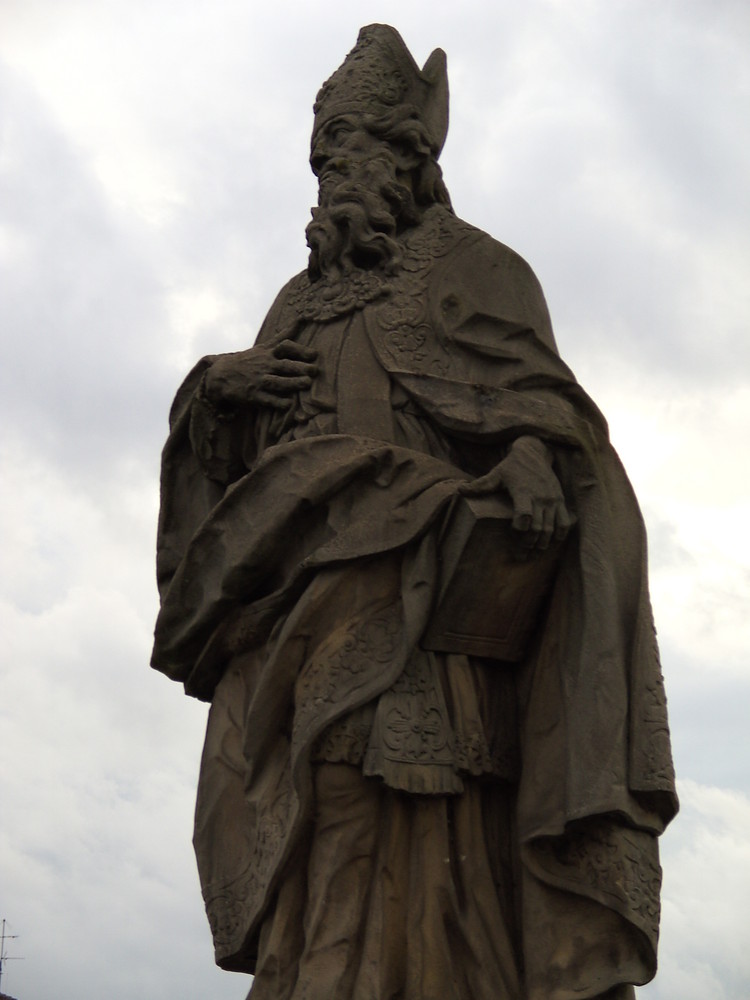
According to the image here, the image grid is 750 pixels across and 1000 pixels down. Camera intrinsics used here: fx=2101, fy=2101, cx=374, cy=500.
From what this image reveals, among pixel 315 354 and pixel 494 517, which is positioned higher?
pixel 315 354

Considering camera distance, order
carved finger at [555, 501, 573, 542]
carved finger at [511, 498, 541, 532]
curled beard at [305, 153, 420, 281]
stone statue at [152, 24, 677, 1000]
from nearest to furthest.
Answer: stone statue at [152, 24, 677, 1000] → carved finger at [511, 498, 541, 532] → carved finger at [555, 501, 573, 542] → curled beard at [305, 153, 420, 281]

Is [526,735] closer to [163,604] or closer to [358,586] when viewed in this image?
[358,586]

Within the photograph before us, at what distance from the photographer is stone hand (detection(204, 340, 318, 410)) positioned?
30.1 feet

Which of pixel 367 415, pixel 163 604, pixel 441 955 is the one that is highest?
pixel 367 415

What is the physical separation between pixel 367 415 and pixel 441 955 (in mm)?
2292

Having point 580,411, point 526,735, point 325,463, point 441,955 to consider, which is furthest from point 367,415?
point 441,955

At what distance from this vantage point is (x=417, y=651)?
28.2 ft

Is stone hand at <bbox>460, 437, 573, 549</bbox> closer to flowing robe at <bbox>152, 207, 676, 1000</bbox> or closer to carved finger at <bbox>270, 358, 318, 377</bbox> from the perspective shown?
flowing robe at <bbox>152, 207, 676, 1000</bbox>

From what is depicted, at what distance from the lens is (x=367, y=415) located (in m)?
8.99

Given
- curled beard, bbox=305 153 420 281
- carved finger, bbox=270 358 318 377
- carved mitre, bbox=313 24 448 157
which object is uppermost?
carved mitre, bbox=313 24 448 157

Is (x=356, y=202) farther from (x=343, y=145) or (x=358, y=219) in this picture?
(x=343, y=145)

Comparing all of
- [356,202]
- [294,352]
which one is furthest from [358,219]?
[294,352]

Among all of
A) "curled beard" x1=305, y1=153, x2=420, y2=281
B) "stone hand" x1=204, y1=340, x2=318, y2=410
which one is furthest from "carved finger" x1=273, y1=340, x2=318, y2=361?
"curled beard" x1=305, y1=153, x2=420, y2=281

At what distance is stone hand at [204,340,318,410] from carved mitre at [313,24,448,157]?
1.18 metres
